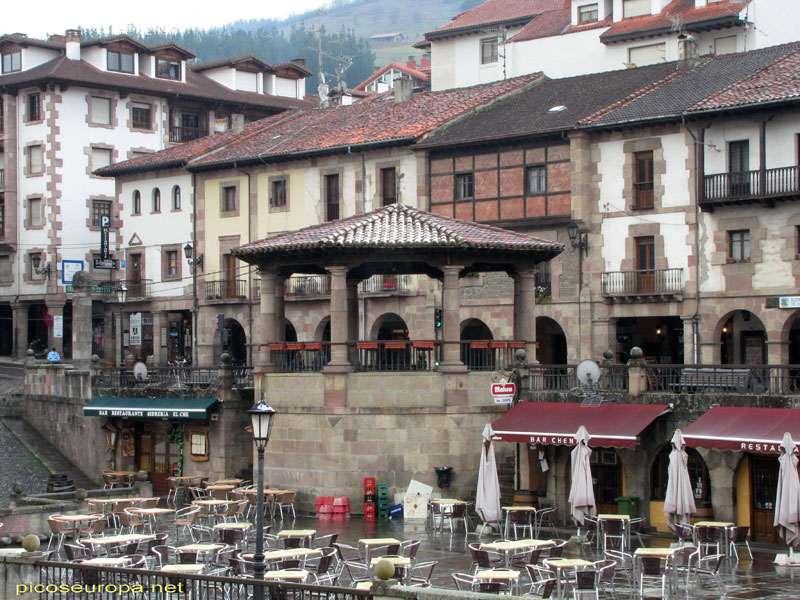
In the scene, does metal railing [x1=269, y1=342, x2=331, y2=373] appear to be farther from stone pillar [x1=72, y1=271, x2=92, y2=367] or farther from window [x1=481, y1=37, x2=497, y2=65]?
window [x1=481, y1=37, x2=497, y2=65]

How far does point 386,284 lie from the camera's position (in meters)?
50.2

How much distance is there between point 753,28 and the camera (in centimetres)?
5456

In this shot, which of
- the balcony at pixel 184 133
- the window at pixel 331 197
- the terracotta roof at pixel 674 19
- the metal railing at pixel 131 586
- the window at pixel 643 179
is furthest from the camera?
the balcony at pixel 184 133

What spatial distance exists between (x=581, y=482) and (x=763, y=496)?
13.3 feet

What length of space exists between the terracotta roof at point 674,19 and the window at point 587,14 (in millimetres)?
2340

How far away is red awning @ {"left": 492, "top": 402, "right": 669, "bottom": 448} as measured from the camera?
3034 centimetres

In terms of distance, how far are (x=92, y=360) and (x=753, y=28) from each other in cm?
2799

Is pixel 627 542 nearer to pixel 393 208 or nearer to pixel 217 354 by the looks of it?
pixel 393 208

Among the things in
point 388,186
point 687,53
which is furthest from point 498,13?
point 687,53

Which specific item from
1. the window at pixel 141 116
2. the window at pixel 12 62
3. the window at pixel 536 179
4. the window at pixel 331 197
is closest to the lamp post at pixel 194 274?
the window at pixel 331 197

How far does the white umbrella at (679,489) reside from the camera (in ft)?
90.8

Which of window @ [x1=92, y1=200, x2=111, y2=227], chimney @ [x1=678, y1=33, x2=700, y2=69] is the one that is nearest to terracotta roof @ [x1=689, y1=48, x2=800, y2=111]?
chimney @ [x1=678, y1=33, x2=700, y2=69]

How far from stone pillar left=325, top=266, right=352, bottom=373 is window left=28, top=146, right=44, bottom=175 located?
115 feet

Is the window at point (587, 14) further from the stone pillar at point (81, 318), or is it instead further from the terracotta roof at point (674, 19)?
the stone pillar at point (81, 318)
